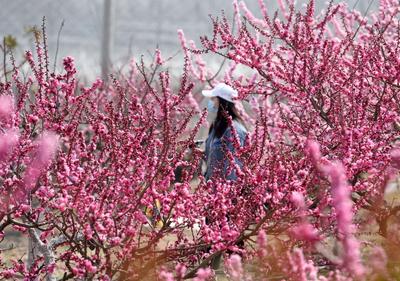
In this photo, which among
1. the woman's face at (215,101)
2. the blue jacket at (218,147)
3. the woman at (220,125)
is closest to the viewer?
the blue jacket at (218,147)

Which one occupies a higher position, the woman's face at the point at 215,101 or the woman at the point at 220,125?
the woman's face at the point at 215,101

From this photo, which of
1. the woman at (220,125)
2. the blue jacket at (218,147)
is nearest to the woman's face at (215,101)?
the woman at (220,125)

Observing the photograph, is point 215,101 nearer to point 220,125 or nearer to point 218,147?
point 220,125

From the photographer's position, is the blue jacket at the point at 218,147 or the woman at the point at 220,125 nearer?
the blue jacket at the point at 218,147

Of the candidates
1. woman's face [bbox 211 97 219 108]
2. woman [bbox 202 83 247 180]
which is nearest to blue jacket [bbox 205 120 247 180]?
woman [bbox 202 83 247 180]

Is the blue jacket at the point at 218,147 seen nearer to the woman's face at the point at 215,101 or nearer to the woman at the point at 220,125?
the woman at the point at 220,125

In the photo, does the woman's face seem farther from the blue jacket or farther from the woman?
the blue jacket

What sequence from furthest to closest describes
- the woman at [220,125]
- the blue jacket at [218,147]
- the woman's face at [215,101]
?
the woman's face at [215,101] → the woman at [220,125] → the blue jacket at [218,147]

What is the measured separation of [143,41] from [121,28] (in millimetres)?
2972

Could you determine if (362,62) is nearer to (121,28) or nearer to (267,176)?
(267,176)

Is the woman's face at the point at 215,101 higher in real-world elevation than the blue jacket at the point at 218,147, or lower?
higher

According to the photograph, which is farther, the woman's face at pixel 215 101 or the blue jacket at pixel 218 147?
the woman's face at pixel 215 101

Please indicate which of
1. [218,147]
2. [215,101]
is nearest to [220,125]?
[215,101]

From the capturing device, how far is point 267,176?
16.0 ft
